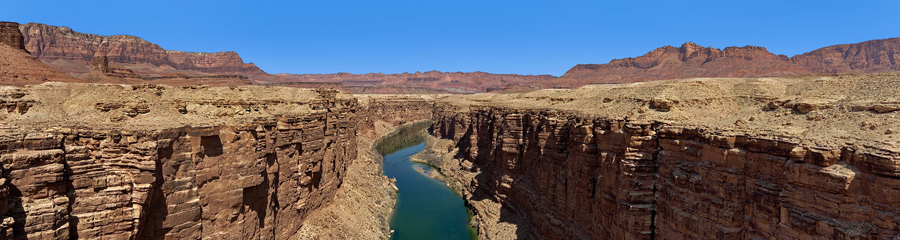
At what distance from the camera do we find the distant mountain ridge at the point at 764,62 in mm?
105125

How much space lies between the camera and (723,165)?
13180 mm

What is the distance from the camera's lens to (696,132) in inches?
572

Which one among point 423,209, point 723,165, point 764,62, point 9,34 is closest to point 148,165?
point 723,165

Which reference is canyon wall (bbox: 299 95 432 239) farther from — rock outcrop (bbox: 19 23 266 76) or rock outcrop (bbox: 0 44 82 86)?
rock outcrop (bbox: 19 23 266 76)

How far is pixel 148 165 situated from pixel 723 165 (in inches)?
769

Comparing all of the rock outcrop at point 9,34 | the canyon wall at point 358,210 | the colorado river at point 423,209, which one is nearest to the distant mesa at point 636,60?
the rock outcrop at point 9,34

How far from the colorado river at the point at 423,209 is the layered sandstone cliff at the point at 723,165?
4.91 m

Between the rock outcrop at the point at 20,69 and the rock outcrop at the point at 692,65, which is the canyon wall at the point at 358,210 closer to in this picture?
the rock outcrop at the point at 20,69

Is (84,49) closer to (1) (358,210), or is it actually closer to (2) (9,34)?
(2) (9,34)

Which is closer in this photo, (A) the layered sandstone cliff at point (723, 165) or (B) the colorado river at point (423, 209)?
(A) the layered sandstone cliff at point (723, 165)

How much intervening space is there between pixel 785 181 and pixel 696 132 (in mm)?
3522

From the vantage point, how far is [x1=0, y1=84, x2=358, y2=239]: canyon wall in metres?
10.9

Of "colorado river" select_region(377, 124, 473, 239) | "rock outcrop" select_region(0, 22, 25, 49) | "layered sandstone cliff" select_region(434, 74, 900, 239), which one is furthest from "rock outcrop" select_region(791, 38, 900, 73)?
"rock outcrop" select_region(0, 22, 25, 49)

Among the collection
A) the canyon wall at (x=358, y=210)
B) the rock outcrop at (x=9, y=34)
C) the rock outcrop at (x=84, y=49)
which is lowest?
the canyon wall at (x=358, y=210)
